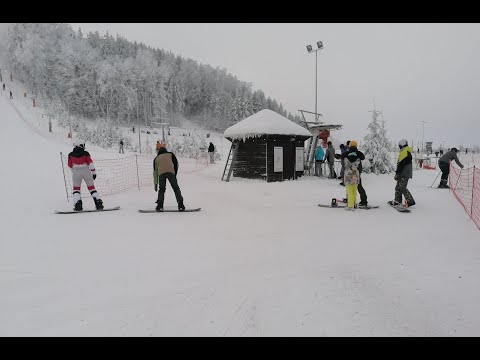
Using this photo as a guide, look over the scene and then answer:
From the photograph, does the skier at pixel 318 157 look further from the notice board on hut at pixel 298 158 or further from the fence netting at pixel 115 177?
the fence netting at pixel 115 177

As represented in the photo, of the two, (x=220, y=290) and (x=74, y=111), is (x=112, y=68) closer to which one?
(x=74, y=111)

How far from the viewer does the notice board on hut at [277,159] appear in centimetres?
1549

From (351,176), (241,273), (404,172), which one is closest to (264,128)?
(351,176)

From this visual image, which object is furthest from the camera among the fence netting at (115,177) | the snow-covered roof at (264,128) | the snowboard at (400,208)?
the snow-covered roof at (264,128)

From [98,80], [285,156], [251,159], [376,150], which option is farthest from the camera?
[98,80]

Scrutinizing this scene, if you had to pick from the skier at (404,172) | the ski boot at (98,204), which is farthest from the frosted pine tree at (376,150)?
the ski boot at (98,204)

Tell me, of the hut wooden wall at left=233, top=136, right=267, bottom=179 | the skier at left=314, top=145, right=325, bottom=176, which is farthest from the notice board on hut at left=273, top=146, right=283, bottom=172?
the skier at left=314, top=145, right=325, bottom=176

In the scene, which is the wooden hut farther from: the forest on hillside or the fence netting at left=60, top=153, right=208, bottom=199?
the forest on hillside

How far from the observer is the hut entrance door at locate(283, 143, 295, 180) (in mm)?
16047

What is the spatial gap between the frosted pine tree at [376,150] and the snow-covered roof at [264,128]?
22.2ft

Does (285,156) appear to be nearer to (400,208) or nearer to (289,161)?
(289,161)

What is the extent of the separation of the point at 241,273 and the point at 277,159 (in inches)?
469

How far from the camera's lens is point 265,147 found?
50.3 ft

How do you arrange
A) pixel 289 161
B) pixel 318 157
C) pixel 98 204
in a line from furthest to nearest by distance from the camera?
pixel 318 157 → pixel 289 161 → pixel 98 204
